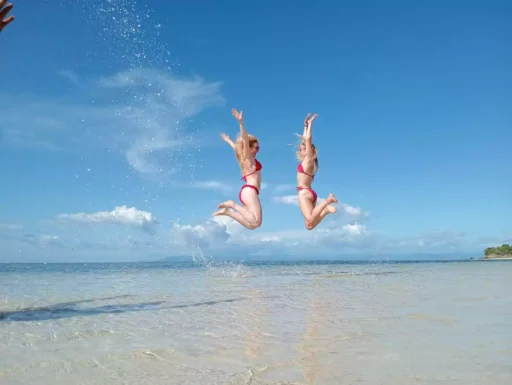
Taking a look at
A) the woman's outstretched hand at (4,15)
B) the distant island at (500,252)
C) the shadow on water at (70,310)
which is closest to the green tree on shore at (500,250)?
the distant island at (500,252)

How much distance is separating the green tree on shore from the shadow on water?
120454 mm

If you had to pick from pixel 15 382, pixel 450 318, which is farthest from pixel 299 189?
pixel 15 382

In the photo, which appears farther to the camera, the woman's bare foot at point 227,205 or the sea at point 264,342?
the woman's bare foot at point 227,205

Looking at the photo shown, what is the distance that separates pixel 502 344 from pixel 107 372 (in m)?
5.34

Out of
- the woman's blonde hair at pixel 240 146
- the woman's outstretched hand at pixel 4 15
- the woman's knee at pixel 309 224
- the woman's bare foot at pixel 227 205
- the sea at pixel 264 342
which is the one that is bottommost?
the sea at pixel 264 342

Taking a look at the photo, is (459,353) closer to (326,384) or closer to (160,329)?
(326,384)

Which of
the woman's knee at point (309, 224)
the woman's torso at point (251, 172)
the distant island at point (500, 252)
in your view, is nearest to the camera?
the woman's torso at point (251, 172)

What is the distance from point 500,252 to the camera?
119125mm

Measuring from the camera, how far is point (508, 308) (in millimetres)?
10508

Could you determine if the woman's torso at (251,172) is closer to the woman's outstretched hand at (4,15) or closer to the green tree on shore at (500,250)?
the woman's outstretched hand at (4,15)

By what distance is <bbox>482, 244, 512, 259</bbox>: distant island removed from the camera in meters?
117

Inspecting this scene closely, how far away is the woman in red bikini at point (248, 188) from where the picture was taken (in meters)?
9.71

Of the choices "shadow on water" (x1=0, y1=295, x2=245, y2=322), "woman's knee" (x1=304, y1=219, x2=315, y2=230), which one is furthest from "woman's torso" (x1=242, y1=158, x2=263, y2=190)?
"shadow on water" (x1=0, y1=295, x2=245, y2=322)

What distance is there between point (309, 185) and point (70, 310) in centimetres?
→ 659
